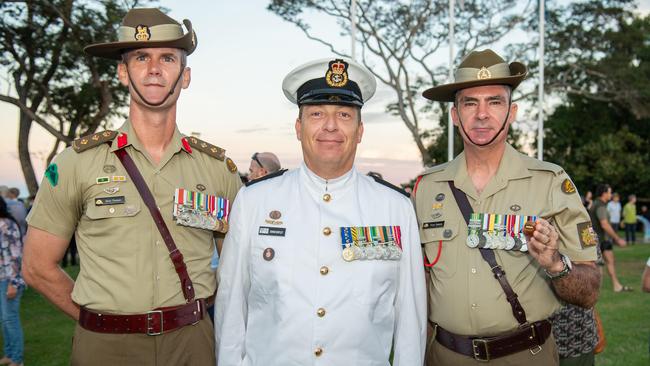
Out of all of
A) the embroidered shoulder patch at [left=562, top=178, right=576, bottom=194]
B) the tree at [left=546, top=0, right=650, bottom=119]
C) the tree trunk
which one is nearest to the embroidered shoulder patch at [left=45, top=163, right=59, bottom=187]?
the embroidered shoulder patch at [left=562, top=178, right=576, bottom=194]

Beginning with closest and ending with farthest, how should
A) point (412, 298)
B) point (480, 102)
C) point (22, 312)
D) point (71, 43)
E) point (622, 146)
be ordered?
point (412, 298) → point (480, 102) → point (22, 312) → point (71, 43) → point (622, 146)

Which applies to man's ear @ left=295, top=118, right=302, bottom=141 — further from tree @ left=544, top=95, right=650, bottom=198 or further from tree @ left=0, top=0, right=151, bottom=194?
tree @ left=544, top=95, right=650, bottom=198

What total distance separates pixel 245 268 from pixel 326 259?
46cm

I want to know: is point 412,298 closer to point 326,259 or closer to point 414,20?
point 326,259

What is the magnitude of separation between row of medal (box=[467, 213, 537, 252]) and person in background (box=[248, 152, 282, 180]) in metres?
3.52

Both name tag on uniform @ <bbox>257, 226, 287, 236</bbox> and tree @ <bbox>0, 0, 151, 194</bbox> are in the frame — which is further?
tree @ <bbox>0, 0, 151, 194</bbox>

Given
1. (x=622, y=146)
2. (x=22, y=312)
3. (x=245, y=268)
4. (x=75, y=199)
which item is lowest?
(x=22, y=312)

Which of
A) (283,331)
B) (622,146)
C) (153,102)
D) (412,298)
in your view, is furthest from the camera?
(622,146)

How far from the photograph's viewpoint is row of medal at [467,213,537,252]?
3486 millimetres

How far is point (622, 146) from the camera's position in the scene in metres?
34.2

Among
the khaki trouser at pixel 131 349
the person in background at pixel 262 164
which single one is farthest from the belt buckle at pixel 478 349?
the person in background at pixel 262 164

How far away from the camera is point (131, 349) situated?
3227mm

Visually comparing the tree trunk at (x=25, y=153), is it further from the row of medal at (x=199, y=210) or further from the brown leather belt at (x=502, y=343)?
the brown leather belt at (x=502, y=343)

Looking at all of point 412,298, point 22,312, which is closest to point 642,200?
point 22,312
